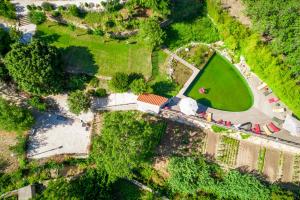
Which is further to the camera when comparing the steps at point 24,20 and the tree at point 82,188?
the steps at point 24,20

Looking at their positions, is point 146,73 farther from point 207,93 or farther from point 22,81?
point 22,81

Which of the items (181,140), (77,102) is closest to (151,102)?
(181,140)

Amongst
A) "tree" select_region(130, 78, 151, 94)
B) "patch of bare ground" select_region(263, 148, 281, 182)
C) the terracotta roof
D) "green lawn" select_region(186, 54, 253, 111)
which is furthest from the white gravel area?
"patch of bare ground" select_region(263, 148, 281, 182)

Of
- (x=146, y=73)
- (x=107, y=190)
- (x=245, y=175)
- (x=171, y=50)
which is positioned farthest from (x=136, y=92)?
(x=245, y=175)

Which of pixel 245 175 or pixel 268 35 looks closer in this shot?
pixel 245 175

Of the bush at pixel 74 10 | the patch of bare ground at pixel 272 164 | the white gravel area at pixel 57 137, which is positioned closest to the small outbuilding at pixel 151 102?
the white gravel area at pixel 57 137

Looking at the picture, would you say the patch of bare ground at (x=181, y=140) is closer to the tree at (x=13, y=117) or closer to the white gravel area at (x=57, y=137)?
the white gravel area at (x=57, y=137)
